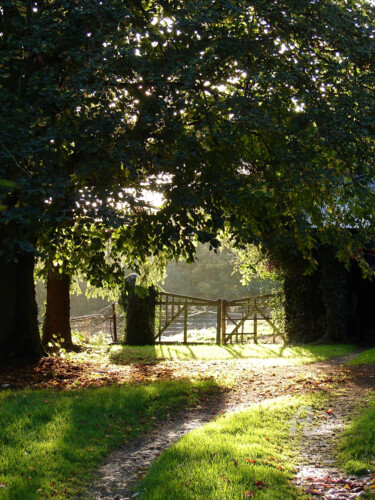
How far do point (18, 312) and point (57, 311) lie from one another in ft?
16.5

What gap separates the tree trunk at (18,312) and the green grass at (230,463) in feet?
18.0

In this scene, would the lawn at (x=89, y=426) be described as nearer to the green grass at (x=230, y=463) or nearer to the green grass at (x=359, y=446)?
the green grass at (x=230, y=463)

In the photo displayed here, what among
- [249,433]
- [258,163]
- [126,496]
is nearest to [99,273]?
[258,163]

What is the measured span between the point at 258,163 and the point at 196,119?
5.51ft

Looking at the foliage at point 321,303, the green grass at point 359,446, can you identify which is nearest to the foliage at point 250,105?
the green grass at point 359,446

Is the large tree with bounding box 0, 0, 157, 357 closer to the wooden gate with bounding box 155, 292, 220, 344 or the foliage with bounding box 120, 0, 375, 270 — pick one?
the foliage with bounding box 120, 0, 375, 270

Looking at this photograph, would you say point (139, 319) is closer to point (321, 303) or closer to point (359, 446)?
point (321, 303)

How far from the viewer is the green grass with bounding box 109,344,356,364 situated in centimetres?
1346

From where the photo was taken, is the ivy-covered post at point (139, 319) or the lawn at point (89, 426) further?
the ivy-covered post at point (139, 319)

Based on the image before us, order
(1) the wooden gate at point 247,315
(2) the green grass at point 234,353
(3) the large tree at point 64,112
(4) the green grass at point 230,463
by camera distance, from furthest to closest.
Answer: (1) the wooden gate at point 247,315, (2) the green grass at point 234,353, (3) the large tree at point 64,112, (4) the green grass at point 230,463

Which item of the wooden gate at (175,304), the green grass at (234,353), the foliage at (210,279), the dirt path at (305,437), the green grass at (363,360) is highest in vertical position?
the foliage at (210,279)

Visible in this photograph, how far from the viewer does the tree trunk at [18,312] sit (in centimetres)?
1028

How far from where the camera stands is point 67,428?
590cm

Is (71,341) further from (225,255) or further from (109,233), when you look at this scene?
(225,255)
